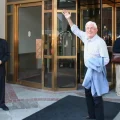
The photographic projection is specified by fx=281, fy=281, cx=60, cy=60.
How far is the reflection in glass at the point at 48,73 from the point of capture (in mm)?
8203

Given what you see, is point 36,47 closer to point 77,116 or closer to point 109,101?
point 109,101

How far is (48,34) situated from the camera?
8.19 meters

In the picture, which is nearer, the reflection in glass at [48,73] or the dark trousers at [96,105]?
the dark trousers at [96,105]

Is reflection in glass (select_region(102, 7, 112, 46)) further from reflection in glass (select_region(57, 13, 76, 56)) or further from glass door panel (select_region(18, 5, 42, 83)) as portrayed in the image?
glass door panel (select_region(18, 5, 42, 83))

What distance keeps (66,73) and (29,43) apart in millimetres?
1577

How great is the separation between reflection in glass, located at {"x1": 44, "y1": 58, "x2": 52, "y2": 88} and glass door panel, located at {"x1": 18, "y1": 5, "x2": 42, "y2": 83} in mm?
260

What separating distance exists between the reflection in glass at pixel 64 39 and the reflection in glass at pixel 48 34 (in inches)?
9.9

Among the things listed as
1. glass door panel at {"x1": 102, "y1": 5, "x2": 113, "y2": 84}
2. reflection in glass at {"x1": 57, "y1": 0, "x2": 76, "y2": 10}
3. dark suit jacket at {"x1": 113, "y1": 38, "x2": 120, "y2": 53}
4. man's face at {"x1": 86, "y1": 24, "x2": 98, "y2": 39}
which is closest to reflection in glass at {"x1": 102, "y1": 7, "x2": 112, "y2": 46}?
glass door panel at {"x1": 102, "y1": 5, "x2": 113, "y2": 84}

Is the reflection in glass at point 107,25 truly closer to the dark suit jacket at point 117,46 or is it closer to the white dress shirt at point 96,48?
the dark suit jacket at point 117,46

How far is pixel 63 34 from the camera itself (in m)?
8.09

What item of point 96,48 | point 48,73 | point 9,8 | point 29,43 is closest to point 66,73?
point 48,73

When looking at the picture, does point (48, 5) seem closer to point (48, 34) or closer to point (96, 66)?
point (48, 34)

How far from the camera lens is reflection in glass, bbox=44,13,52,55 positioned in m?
8.12

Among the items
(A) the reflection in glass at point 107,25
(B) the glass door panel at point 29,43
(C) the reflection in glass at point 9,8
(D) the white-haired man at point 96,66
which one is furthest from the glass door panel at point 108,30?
(D) the white-haired man at point 96,66
